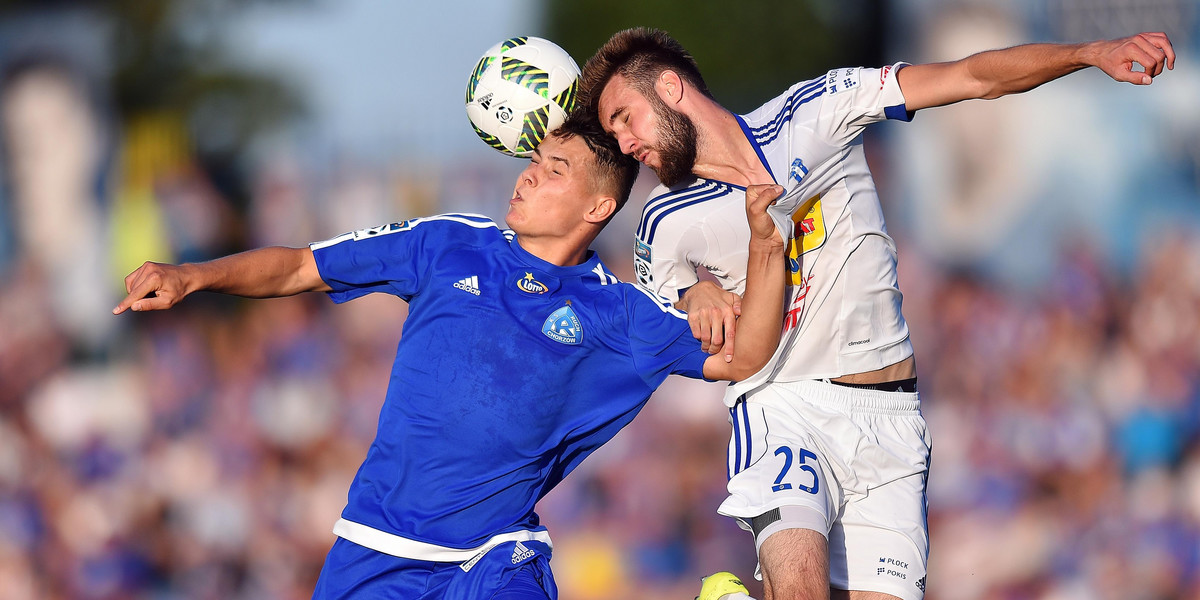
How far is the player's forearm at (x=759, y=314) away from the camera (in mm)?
4109

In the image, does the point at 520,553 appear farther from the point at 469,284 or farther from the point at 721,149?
the point at 721,149

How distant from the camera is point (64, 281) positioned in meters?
13.7

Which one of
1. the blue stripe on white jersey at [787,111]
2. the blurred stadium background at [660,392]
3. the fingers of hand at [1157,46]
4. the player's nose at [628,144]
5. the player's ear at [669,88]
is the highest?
the fingers of hand at [1157,46]

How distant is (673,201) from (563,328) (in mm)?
720

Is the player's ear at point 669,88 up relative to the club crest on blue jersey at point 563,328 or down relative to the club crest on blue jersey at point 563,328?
up

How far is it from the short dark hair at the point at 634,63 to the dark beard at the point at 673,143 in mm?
144

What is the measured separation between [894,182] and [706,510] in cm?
470

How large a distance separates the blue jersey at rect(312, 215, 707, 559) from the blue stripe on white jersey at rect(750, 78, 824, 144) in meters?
0.80

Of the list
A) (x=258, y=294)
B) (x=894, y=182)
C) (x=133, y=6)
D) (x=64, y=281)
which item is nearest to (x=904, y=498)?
(x=258, y=294)

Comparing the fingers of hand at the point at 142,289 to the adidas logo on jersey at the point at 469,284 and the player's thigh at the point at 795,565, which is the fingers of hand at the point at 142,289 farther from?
the player's thigh at the point at 795,565

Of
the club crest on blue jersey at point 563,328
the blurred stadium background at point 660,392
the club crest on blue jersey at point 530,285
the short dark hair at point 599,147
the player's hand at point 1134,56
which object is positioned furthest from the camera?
the blurred stadium background at point 660,392

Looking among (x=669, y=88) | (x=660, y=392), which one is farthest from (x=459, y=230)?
(x=660, y=392)

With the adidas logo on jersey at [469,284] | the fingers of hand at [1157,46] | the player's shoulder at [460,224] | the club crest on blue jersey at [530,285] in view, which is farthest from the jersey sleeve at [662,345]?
the fingers of hand at [1157,46]

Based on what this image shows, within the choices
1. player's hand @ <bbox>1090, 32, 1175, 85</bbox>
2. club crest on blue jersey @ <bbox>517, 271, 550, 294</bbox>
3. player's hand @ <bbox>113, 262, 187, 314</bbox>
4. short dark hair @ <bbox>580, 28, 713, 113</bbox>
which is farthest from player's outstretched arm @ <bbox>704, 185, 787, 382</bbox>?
player's hand @ <bbox>113, 262, 187, 314</bbox>
